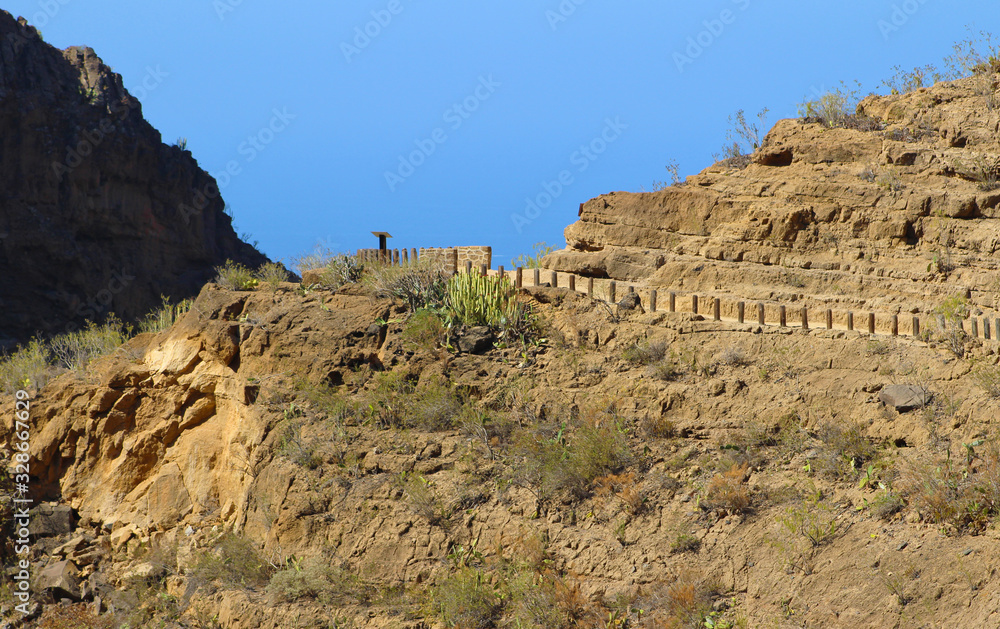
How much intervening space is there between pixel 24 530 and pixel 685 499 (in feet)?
28.9

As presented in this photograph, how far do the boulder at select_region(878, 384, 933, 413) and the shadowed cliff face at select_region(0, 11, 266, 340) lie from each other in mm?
27648

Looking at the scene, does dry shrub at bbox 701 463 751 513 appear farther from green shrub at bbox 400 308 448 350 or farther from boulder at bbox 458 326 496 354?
green shrub at bbox 400 308 448 350

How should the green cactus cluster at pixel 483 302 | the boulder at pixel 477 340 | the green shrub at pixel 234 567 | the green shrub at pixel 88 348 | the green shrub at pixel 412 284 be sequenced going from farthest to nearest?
the green shrub at pixel 88 348, the green shrub at pixel 412 284, the green cactus cluster at pixel 483 302, the boulder at pixel 477 340, the green shrub at pixel 234 567

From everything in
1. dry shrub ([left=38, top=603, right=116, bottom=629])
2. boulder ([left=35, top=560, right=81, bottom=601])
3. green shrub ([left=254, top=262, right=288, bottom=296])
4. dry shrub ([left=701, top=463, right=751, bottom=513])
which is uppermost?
green shrub ([left=254, top=262, right=288, bottom=296])

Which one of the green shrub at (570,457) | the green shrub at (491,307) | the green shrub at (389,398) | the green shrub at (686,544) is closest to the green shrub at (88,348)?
the green shrub at (389,398)

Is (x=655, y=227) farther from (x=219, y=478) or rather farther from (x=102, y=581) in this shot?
(x=102, y=581)

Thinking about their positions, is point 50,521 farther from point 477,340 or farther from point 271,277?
point 477,340

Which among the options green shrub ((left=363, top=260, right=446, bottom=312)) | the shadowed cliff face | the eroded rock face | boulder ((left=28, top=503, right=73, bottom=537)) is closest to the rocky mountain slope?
boulder ((left=28, top=503, right=73, bottom=537))

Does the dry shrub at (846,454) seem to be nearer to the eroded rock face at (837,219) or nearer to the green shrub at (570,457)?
the green shrub at (570,457)

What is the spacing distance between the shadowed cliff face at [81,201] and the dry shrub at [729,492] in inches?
1049

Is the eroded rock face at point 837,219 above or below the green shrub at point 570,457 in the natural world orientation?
above

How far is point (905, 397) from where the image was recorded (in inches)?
310

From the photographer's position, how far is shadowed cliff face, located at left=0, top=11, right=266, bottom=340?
28984 mm

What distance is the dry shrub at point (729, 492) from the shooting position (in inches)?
295
